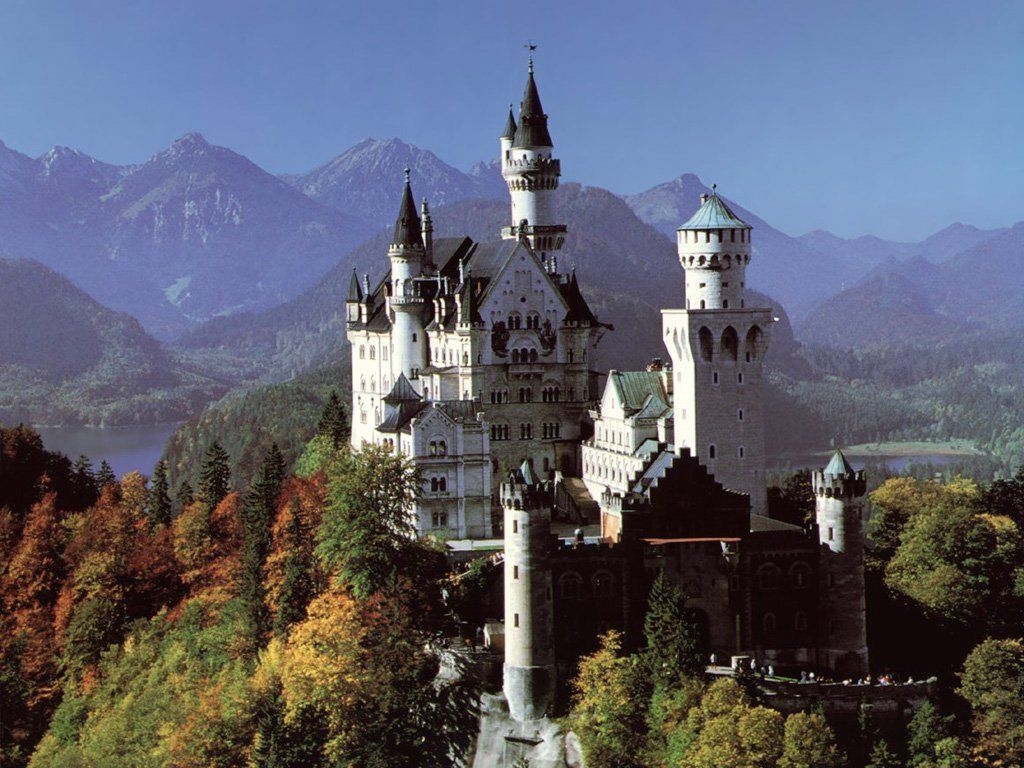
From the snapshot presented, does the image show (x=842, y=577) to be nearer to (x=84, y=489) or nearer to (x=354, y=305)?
(x=354, y=305)

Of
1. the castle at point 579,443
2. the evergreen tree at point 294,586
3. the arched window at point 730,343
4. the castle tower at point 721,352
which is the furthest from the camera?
the arched window at point 730,343

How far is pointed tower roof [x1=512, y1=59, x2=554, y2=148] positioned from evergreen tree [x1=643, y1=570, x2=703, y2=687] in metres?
42.1

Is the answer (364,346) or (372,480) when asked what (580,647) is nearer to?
(372,480)

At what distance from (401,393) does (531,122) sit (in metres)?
21.8

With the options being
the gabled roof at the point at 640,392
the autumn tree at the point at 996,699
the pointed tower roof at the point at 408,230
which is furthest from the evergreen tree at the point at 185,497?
the autumn tree at the point at 996,699

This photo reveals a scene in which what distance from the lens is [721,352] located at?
8956 cm

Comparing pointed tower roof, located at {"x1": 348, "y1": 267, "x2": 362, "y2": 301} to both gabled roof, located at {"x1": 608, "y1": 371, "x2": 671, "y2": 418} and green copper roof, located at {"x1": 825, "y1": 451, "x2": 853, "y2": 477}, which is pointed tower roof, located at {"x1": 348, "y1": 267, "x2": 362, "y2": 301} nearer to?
gabled roof, located at {"x1": 608, "y1": 371, "x2": 671, "y2": 418}

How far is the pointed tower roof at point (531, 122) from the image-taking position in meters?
113

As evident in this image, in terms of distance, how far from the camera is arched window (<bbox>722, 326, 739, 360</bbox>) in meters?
89.3

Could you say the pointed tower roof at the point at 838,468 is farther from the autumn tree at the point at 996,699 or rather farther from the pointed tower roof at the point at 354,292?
the pointed tower roof at the point at 354,292

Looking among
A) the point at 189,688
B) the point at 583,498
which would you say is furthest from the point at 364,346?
the point at 189,688

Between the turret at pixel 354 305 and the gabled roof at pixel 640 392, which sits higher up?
the turret at pixel 354 305

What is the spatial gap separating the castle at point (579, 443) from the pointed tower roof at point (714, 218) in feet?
0.32

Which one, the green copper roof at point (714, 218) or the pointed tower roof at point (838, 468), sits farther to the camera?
the green copper roof at point (714, 218)
